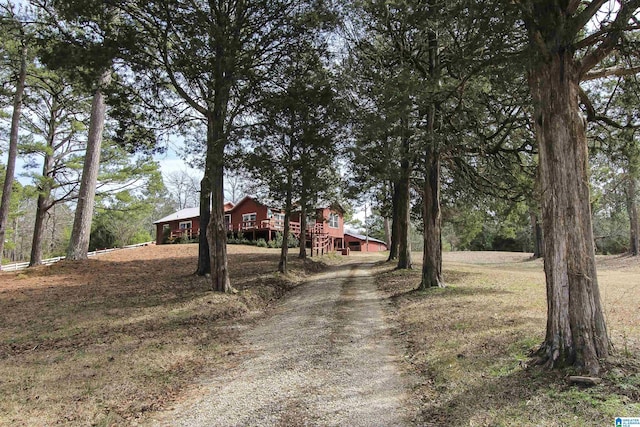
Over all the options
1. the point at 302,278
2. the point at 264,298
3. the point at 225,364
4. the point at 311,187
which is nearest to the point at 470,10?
the point at 225,364

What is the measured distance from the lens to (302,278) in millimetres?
16844

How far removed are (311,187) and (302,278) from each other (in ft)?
13.3

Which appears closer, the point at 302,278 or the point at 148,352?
the point at 148,352

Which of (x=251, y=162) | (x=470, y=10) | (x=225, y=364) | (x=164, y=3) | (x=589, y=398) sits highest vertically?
(x=164, y=3)

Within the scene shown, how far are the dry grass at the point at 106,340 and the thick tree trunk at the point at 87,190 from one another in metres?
2.25

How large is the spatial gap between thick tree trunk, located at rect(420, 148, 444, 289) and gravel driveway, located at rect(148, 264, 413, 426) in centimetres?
363

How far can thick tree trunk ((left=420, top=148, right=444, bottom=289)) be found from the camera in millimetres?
11539

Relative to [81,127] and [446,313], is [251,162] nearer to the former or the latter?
[446,313]

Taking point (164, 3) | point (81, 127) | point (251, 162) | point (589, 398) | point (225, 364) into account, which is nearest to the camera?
point (589, 398)

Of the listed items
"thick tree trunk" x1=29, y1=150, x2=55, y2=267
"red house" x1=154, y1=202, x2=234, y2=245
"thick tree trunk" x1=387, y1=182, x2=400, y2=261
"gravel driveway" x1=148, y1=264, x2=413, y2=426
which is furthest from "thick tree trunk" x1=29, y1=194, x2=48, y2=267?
"thick tree trunk" x1=387, y1=182, x2=400, y2=261

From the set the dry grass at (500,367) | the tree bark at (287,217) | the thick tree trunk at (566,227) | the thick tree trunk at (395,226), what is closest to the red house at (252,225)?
the thick tree trunk at (395,226)

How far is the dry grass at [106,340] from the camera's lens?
14.4 ft

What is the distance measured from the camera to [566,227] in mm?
4738

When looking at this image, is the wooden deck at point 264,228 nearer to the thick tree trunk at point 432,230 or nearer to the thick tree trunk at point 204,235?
the thick tree trunk at point 204,235
